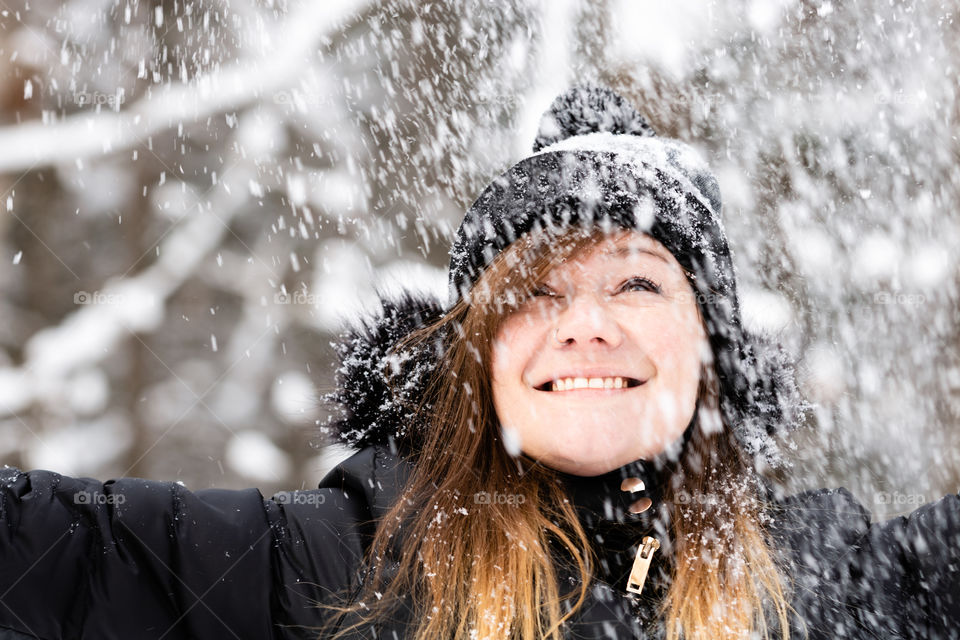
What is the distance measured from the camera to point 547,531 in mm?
1667

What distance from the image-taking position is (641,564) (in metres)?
1.54

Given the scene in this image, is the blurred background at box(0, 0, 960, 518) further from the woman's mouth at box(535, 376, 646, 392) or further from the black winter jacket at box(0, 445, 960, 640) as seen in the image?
the woman's mouth at box(535, 376, 646, 392)

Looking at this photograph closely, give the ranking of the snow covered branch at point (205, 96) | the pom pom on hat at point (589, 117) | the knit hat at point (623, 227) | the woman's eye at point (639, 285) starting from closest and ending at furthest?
1. the woman's eye at point (639, 285)
2. the knit hat at point (623, 227)
3. the pom pom on hat at point (589, 117)
4. the snow covered branch at point (205, 96)

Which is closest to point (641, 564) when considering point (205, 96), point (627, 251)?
point (627, 251)

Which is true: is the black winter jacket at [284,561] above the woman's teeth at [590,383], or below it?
below

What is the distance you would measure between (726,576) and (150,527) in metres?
1.24

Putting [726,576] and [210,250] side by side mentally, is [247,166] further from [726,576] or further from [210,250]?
[726,576]

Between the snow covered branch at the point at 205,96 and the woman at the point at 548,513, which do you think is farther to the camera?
Answer: the snow covered branch at the point at 205,96

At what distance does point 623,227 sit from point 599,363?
1.11ft

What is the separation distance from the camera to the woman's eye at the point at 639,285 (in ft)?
5.36

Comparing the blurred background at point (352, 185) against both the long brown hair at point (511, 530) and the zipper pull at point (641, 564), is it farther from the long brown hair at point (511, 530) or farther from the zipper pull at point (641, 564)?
the zipper pull at point (641, 564)

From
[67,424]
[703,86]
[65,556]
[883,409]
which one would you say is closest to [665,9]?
[703,86]

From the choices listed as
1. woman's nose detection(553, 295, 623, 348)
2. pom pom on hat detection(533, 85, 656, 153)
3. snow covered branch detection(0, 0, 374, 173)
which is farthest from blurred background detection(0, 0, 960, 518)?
woman's nose detection(553, 295, 623, 348)

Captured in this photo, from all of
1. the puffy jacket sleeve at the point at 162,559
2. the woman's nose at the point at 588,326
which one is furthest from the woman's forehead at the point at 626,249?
the puffy jacket sleeve at the point at 162,559
